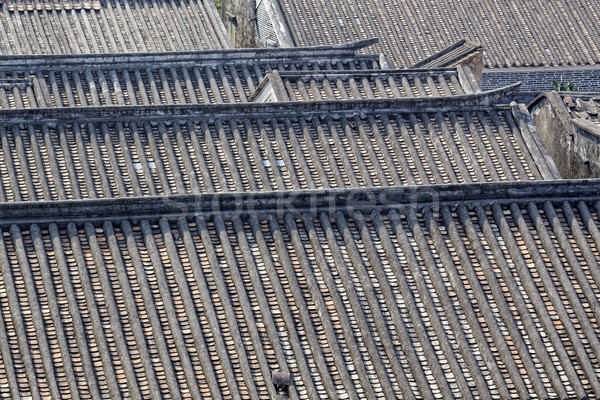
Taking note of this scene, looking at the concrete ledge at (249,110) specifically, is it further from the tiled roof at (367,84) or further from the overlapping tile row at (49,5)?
the overlapping tile row at (49,5)

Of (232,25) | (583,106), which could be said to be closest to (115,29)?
(232,25)

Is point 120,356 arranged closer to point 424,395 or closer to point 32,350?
point 32,350

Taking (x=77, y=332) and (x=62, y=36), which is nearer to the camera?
(x=77, y=332)

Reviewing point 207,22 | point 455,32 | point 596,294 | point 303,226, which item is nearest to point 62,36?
point 207,22

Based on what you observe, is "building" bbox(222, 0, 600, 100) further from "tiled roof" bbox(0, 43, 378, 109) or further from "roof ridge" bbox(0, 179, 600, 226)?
"roof ridge" bbox(0, 179, 600, 226)

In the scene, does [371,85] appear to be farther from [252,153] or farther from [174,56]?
[252,153]

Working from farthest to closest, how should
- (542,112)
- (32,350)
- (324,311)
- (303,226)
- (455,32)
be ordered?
(455,32), (542,112), (303,226), (324,311), (32,350)

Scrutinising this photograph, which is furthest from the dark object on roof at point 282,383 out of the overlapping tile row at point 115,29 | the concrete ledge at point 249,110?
the overlapping tile row at point 115,29

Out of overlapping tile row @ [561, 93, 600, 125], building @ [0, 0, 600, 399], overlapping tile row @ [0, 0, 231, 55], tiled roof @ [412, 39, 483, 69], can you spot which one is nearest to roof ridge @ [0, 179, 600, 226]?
building @ [0, 0, 600, 399]
